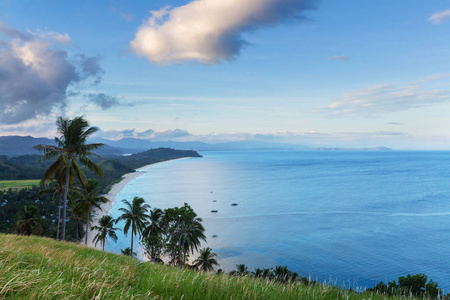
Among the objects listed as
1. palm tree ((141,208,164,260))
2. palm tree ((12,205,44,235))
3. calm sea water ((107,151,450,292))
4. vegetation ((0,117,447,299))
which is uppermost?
vegetation ((0,117,447,299))

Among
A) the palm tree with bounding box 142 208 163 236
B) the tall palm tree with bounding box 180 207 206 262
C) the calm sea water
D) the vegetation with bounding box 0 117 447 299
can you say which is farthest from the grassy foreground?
the palm tree with bounding box 142 208 163 236

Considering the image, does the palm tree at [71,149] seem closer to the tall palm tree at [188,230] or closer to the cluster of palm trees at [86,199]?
the cluster of palm trees at [86,199]

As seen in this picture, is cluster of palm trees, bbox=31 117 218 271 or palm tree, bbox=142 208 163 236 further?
palm tree, bbox=142 208 163 236

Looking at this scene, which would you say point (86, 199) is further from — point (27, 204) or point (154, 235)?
Answer: point (27, 204)

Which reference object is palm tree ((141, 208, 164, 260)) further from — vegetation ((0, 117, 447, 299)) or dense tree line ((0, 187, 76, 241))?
dense tree line ((0, 187, 76, 241))

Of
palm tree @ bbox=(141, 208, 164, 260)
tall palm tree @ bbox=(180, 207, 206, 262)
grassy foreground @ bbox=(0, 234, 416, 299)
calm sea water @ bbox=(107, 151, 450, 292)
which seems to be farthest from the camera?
calm sea water @ bbox=(107, 151, 450, 292)

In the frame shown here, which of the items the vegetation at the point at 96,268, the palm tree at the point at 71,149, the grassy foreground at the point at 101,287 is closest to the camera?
the grassy foreground at the point at 101,287

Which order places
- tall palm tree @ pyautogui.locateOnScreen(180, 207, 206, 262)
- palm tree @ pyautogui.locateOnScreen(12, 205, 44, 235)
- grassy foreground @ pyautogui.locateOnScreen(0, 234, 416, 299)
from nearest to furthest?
grassy foreground @ pyautogui.locateOnScreen(0, 234, 416, 299), palm tree @ pyautogui.locateOnScreen(12, 205, 44, 235), tall palm tree @ pyautogui.locateOnScreen(180, 207, 206, 262)

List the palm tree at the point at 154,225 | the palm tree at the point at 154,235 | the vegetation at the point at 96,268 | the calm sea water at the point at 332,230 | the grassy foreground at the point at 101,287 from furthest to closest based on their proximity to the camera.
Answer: the calm sea water at the point at 332,230, the palm tree at the point at 154,225, the palm tree at the point at 154,235, the vegetation at the point at 96,268, the grassy foreground at the point at 101,287

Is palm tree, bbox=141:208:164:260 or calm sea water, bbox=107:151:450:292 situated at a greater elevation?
palm tree, bbox=141:208:164:260

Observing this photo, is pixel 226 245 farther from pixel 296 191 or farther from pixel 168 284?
pixel 296 191

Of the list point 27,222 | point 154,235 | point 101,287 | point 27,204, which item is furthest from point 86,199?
point 27,204

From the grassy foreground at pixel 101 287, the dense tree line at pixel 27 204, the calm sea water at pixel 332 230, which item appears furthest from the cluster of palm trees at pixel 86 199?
the dense tree line at pixel 27 204

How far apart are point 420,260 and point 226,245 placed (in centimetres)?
4357
